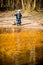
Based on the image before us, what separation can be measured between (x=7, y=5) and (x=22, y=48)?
17713mm

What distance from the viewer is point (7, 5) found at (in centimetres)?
2791

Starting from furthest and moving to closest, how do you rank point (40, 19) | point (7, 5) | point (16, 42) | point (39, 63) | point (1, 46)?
point (7, 5)
point (40, 19)
point (16, 42)
point (1, 46)
point (39, 63)

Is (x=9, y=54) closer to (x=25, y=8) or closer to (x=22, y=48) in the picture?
(x=22, y=48)

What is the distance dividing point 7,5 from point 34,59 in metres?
19.6

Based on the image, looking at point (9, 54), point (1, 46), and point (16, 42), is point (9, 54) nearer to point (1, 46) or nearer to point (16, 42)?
point (1, 46)

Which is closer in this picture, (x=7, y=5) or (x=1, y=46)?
(x=1, y=46)

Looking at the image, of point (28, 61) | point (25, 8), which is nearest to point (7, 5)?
point (25, 8)

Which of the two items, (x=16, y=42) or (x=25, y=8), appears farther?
(x=25, y=8)

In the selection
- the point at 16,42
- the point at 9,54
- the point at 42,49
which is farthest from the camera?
the point at 16,42

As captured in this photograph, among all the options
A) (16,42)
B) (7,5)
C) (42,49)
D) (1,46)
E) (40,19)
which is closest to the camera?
(42,49)

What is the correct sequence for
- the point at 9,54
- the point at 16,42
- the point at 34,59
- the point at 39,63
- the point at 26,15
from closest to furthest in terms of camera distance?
the point at 39,63
the point at 34,59
the point at 9,54
the point at 16,42
the point at 26,15

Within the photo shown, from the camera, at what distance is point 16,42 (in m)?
12.1

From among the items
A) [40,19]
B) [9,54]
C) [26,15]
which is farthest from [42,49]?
[26,15]

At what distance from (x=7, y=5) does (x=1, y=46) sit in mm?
17162
